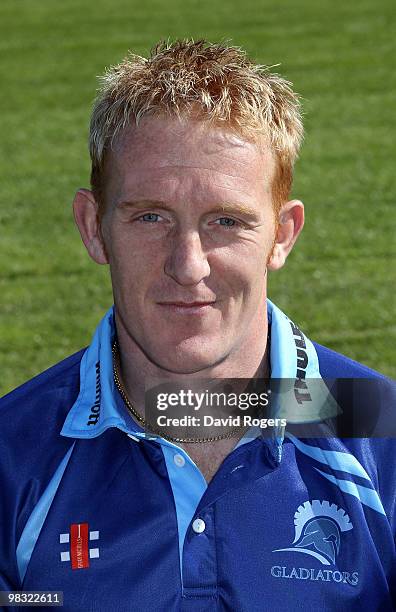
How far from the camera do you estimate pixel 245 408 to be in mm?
3133

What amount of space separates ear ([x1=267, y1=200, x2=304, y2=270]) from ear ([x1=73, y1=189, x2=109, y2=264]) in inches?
19.4

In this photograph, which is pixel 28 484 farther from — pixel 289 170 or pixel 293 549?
pixel 289 170

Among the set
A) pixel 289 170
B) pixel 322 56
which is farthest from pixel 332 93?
pixel 289 170

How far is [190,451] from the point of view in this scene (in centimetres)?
310

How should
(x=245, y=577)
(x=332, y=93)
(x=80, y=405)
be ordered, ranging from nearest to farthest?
(x=245, y=577)
(x=80, y=405)
(x=332, y=93)

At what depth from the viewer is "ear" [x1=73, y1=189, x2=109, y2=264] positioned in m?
3.24

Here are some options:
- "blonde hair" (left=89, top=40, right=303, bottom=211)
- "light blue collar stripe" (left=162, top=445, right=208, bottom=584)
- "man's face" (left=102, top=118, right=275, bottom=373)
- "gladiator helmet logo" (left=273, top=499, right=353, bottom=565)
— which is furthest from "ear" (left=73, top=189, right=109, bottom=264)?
"gladiator helmet logo" (left=273, top=499, right=353, bottom=565)

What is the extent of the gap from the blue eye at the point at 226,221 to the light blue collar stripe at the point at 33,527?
0.81 m

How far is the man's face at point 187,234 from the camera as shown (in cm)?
288

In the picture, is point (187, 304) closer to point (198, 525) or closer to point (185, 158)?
point (185, 158)

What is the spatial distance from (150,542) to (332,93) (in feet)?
33.7

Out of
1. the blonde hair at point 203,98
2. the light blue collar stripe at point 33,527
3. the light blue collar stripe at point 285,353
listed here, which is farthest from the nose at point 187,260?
the light blue collar stripe at point 33,527

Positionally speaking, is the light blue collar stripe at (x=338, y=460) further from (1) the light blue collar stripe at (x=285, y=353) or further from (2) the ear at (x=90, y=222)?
(2) the ear at (x=90, y=222)

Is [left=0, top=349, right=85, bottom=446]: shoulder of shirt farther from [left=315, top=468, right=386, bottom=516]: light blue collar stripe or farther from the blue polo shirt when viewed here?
[left=315, top=468, right=386, bottom=516]: light blue collar stripe
